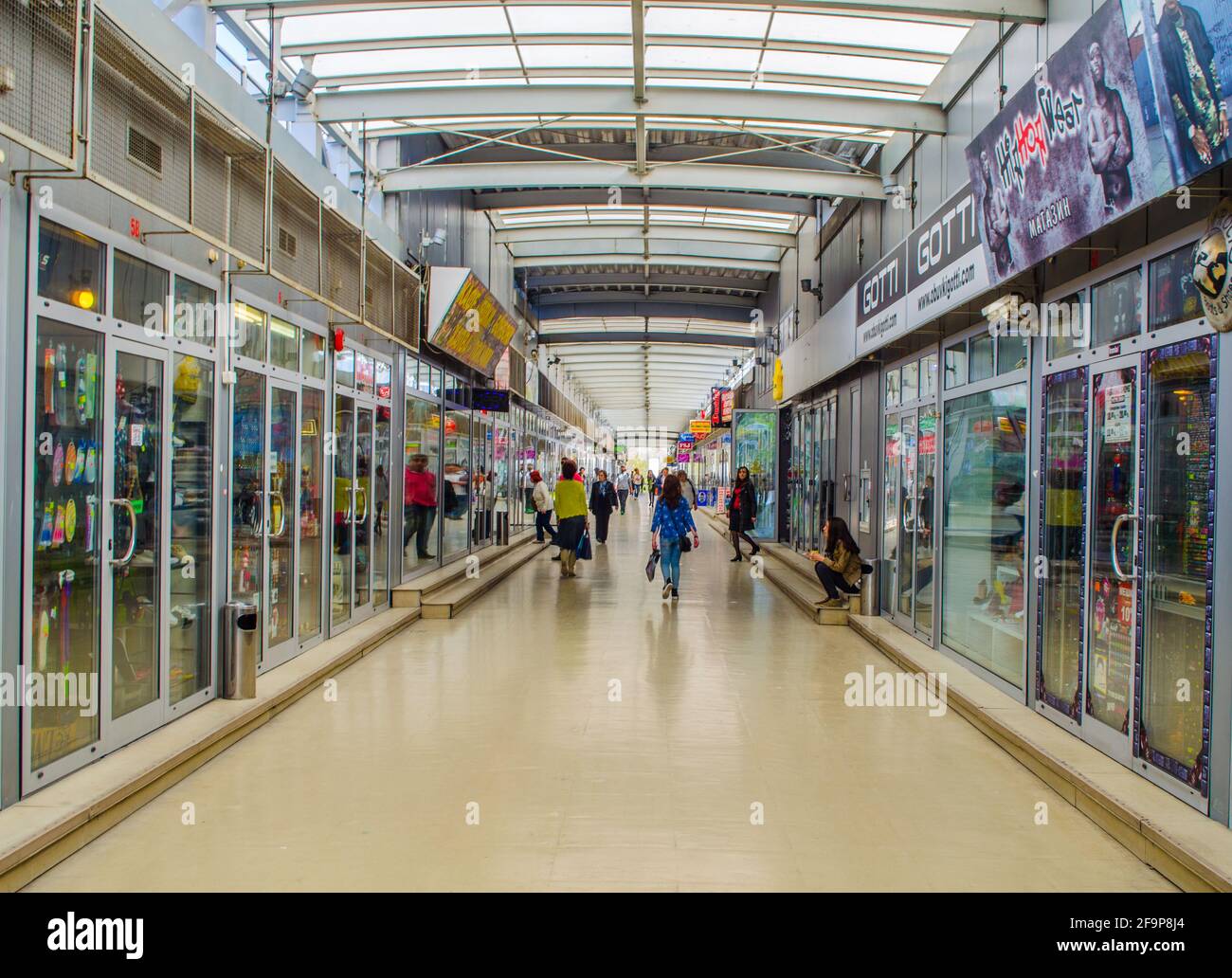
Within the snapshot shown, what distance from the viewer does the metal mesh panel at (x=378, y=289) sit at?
27.0 ft

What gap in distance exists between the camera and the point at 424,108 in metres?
8.25

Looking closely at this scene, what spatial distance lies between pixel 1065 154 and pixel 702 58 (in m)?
4.66

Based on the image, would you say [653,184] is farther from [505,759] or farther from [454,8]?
[505,759]

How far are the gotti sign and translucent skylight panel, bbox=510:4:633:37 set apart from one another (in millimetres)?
4927

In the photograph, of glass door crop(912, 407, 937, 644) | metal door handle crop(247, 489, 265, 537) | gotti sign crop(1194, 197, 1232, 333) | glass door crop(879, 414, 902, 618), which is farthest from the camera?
glass door crop(879, 414, 902, 618)

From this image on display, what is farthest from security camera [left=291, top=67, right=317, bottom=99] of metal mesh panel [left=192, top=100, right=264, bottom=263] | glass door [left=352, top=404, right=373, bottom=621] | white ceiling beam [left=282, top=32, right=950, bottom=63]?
glass door [left=352, top=404, right=373, bottom=621]

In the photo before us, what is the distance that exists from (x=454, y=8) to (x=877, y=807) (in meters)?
6.37

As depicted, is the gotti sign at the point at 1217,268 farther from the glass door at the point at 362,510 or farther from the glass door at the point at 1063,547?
the glass door at the point at 362,510

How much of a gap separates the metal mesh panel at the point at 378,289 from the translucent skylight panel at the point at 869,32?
151 inches

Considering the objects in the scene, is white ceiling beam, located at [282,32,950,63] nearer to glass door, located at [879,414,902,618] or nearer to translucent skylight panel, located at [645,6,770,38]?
translucent skylight panel, located at [645,6,770,38]

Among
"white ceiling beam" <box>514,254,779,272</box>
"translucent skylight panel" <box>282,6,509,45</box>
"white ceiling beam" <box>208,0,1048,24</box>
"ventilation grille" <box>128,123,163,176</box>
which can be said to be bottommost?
"ventilation grille" <box>128,123,163,176</box>

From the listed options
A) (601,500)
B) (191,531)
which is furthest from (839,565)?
(601,500)

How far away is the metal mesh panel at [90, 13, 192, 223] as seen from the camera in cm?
427
